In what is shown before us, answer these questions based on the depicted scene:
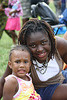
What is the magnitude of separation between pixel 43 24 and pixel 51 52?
1.00 feet

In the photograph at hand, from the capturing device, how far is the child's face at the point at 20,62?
86.0 inches

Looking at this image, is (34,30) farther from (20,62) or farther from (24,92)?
(24,92)

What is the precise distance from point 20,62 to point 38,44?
24cm

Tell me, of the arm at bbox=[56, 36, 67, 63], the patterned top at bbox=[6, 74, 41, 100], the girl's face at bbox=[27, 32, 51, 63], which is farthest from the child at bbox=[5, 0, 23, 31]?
the patterned top at bbox=[6, 74, 41, 100]

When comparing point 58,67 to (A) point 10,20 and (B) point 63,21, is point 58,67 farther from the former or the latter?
(A) point 10,20

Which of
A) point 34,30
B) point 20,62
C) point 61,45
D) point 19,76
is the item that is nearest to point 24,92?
point 19,76

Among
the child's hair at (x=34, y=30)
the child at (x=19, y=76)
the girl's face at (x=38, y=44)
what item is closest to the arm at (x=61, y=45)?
the child's hair at (x=34, y=30)

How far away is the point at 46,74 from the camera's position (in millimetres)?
2502

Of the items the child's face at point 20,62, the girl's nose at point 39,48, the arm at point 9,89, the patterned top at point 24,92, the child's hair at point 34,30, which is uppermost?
the child's hair at point 34,30

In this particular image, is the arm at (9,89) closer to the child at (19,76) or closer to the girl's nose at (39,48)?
the child at (19,76)

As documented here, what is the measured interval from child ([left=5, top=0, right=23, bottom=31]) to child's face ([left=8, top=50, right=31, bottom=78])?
3889 millimetres

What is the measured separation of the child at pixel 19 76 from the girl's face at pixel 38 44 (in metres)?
0.07

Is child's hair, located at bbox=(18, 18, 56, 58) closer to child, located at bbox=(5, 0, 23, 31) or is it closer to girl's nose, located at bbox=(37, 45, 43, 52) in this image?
girl's nose, located at bbox=(37, 45, 43, 52)

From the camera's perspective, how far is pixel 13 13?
619 cm
